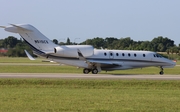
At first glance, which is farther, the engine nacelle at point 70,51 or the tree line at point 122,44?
the tree line at point 122,44

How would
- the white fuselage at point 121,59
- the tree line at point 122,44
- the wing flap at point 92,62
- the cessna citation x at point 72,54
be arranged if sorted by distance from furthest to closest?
the tree line at point 122,44 < the white fuselage at point 121,59 < the cessna citation x at point 72,54 < the wing flap at point 92,62

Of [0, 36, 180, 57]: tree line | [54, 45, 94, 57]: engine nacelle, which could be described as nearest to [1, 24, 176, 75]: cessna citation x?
[54, 45, 94, 57]: engine nacelle

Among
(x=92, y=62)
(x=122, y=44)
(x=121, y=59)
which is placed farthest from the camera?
(x=122, y=44)

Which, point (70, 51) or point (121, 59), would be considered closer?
point (70, 51)

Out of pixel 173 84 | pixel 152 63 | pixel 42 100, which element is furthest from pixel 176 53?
pixel 42 100

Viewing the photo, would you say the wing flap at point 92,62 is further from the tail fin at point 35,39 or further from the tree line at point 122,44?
the tree line at point 122,44

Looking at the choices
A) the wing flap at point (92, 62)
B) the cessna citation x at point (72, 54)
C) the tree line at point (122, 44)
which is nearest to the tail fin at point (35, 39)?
the cessna citation x at point (72, 54)

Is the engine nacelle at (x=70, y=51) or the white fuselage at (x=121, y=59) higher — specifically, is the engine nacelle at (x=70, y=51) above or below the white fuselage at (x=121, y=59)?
above

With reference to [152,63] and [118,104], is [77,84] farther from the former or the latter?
[152,63]

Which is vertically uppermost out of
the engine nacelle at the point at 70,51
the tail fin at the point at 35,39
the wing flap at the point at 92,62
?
the tail fin at the point at 35,39

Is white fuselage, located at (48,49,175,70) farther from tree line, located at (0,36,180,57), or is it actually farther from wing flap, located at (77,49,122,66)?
tree line, located at (0,36,180,57)

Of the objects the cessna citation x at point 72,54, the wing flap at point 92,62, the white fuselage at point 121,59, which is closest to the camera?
the wing flap at point 92,62

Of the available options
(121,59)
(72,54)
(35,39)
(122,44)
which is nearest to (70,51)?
(72,54)

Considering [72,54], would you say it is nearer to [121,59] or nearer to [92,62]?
[92,62]
